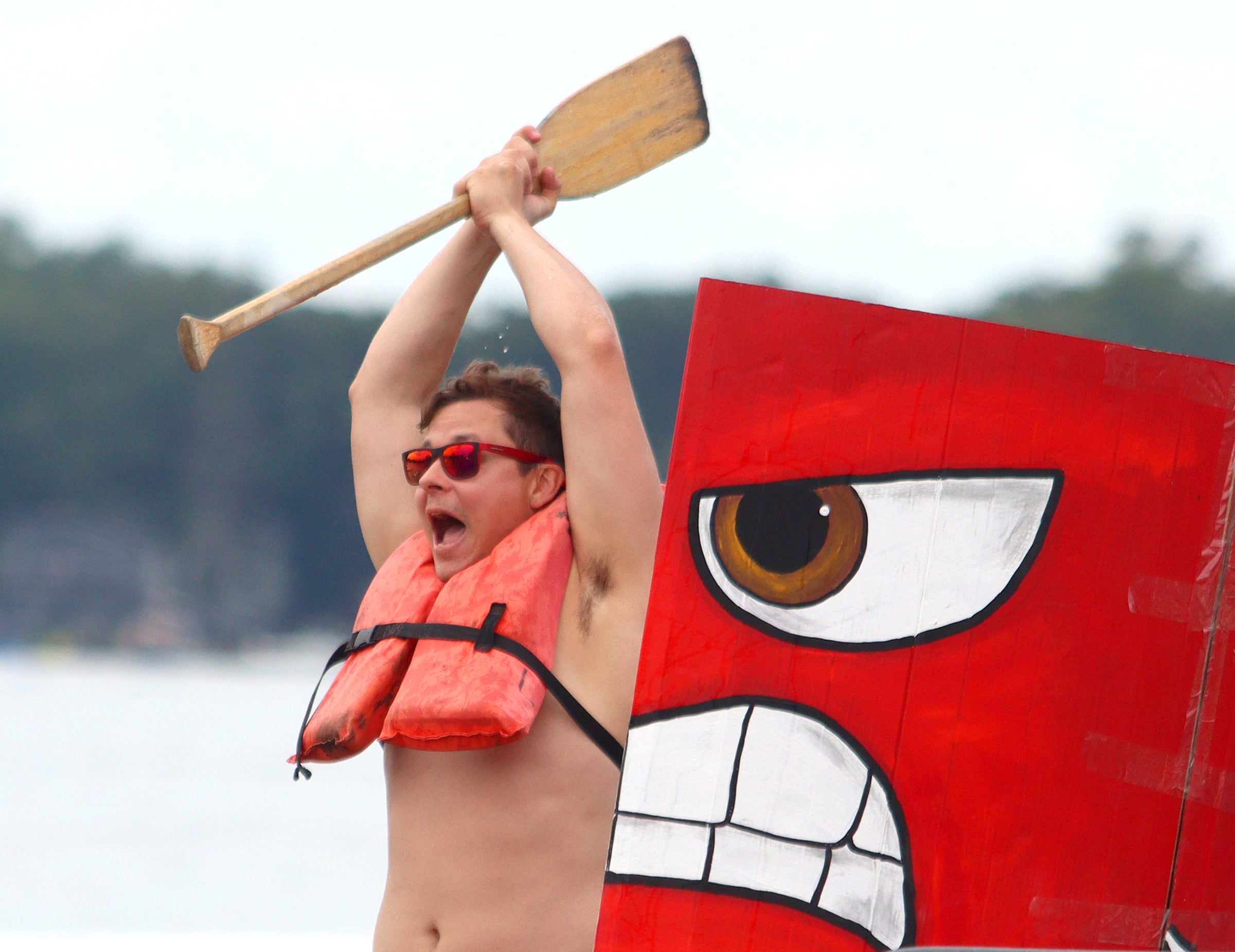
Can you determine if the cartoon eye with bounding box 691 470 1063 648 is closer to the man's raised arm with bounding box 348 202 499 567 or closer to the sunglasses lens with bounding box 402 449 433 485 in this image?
the sunglasses lens with bounding box 402 449 433 485

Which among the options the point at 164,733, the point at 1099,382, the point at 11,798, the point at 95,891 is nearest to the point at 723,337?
the point at 1099,382

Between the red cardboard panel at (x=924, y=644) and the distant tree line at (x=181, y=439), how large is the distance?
22.0m

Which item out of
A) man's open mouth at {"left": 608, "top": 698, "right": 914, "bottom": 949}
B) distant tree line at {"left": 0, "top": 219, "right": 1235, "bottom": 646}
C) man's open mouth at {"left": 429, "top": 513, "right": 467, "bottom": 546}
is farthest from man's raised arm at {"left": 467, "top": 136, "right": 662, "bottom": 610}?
distant tree line at {"left": 0, "top": 219, "right": 1235, "bottom": 646}

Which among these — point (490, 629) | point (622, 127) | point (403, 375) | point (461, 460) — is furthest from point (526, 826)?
point (622, 127)

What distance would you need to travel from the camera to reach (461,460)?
9.05ft

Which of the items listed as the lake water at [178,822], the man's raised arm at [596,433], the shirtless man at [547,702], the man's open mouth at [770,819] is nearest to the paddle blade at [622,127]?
the shirtless man at [547,702]

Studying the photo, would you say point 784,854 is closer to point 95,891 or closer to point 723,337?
point 723,337

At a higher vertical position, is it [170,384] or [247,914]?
[170,384]

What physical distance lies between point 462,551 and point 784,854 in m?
0.99

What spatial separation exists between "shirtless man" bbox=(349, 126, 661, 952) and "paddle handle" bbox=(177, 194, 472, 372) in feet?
0.54

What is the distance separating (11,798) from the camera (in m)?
15.5

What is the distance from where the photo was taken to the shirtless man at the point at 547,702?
2523mm

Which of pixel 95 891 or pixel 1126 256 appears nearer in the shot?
pixel 95 891


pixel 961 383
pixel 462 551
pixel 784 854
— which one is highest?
pixel 961 383
